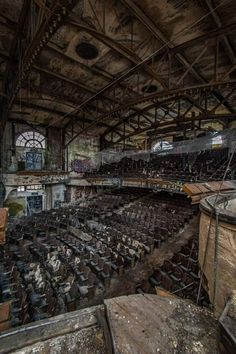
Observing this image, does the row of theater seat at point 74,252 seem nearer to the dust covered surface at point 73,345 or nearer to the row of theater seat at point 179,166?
the row of theater seat at point 179,166

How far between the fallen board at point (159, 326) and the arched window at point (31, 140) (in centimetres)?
1334

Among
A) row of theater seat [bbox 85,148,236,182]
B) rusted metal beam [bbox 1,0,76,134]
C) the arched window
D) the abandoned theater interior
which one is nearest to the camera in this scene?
the abandoned theater interior

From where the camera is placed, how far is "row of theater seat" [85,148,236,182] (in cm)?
961

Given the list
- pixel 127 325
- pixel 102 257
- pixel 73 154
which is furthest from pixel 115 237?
pixel 73 154

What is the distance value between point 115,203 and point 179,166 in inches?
201

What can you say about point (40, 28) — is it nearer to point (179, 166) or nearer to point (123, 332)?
point (123, 332)

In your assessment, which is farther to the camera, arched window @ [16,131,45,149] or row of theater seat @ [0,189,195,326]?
arched window @ [16,131,45,149]

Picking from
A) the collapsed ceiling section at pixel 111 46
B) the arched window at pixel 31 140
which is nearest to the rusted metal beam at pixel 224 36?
the collapsed ceiling section at pixel 111 46

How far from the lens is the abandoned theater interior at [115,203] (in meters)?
1.12

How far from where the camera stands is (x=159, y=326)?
3.59 feet

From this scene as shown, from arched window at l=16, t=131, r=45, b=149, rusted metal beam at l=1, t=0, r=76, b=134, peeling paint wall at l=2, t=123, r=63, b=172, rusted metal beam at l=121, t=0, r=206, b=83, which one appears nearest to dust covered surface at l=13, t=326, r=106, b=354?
rusted metal beam at l=1, t=0, r=76, b=134

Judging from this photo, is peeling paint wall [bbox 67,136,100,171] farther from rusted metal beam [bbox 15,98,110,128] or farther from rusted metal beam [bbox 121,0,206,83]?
rusted metal beam [bbox 121,0,206,83]

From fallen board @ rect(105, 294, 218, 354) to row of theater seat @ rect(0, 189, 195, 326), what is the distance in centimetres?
325

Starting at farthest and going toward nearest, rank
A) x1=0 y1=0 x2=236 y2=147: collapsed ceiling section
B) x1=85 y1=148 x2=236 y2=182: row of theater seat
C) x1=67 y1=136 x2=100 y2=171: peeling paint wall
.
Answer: x1=67 y1=136 x2=100 y2=171: peeling paint wall < x1=85 y1=148 x2=236 y2=182: row of theater seat < x1=0 y1=0 x2=236 y2=147: collapsed ceiling section
